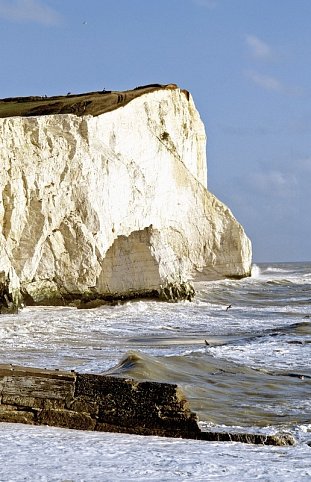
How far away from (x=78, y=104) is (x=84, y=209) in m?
7.17

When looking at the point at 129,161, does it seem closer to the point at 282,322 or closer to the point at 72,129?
the point at 72,129

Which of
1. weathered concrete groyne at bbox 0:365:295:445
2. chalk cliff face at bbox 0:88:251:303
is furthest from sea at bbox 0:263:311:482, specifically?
chalk cliff face at bbox 0:88:251:303

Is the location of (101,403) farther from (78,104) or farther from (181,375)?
(78,104)

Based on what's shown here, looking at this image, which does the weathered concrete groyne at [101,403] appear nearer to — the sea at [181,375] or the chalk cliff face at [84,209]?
the sea at [181,375]

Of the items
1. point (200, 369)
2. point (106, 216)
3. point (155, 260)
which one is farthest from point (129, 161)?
point (200, 369)

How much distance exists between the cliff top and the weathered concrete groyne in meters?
26.3

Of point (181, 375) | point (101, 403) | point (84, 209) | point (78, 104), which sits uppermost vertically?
point (78, 104)

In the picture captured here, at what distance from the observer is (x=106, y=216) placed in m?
32.2

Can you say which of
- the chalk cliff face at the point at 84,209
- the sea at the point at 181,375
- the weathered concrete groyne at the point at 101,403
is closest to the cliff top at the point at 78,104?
the chalk cliff face at the point at 84,209

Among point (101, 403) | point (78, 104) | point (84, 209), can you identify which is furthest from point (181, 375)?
point (78, 104)

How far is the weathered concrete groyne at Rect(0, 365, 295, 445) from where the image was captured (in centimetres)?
715

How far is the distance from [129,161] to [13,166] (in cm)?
1139

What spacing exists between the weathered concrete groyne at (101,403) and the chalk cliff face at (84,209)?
55.5ft

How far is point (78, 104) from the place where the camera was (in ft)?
116
